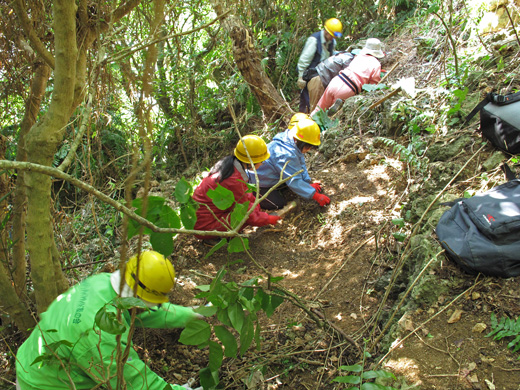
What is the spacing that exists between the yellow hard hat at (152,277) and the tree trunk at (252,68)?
13.9 feet

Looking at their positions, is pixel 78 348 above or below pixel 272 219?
above

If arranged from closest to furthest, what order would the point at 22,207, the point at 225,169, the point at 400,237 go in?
the point at 22,207 → the point at 400,237 → the point at 225,169

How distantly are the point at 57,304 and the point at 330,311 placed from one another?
1.99 meters

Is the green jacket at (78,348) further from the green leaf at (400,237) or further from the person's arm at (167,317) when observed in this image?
the green leaf at (400,237)

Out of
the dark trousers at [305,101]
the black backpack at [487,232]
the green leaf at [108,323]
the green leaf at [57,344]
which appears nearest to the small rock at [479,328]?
the black backpack at [487,232]

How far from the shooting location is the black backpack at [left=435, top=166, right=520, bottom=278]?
2344 millimetres

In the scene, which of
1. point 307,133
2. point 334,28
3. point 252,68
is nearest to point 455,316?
point 307,133

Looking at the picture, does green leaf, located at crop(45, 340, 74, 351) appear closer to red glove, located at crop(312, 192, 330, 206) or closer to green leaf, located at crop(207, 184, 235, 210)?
green leaf, located at crop(207, 184, 235, 210)

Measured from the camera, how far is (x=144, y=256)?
7.76 ft

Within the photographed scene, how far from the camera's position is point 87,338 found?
206cm

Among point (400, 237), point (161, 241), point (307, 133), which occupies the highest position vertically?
point (161, 241)

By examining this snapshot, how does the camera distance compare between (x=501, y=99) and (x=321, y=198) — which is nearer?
(x=501, y=99)

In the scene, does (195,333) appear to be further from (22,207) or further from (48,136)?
(22,207)

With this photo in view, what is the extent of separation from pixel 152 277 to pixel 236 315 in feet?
2.40
